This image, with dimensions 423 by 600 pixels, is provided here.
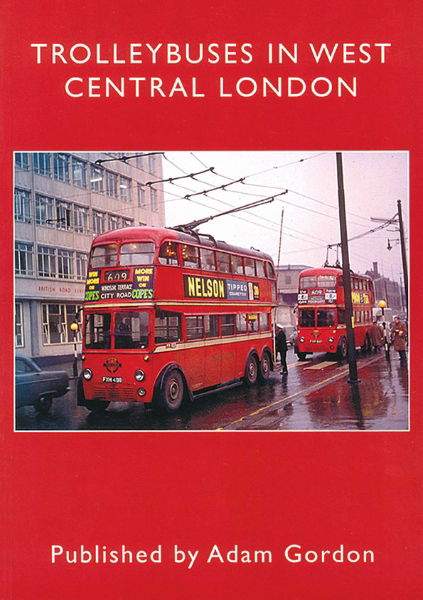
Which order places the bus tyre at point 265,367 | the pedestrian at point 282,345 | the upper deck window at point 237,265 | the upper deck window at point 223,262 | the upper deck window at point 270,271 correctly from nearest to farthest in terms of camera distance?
1. the upper deck window at point 223,262
2. the upper deck window at point 237,265
3. the bus tyre at point 265,367
4. the upper deck window at point 270,271
5. the pedestrian at point 282,345

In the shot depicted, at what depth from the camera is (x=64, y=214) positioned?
30.9 ft

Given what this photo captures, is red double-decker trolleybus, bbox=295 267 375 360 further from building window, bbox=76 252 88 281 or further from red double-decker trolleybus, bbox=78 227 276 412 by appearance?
building window, bbox=76 252 88 281

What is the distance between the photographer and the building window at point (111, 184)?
7960 mm

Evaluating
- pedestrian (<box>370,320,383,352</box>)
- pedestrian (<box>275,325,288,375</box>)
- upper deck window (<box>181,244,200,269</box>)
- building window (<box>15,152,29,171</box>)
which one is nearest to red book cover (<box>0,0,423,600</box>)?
building window (<box>15,152,29,171</box>)

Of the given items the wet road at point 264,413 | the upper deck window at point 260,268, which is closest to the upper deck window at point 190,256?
the wet road at point 264,413

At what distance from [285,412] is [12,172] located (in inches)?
186

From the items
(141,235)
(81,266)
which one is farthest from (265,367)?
(81,266)

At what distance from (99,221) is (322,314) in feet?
33.7

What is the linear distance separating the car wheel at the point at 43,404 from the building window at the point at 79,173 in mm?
2964

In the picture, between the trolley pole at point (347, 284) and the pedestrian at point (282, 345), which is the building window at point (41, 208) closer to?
the trolley pole at point (347, 284)

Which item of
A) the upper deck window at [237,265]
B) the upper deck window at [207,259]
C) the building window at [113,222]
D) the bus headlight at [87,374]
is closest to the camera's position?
the bus headlight at [87,374]

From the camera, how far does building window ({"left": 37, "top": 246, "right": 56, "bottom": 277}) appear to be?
22.0 ft
